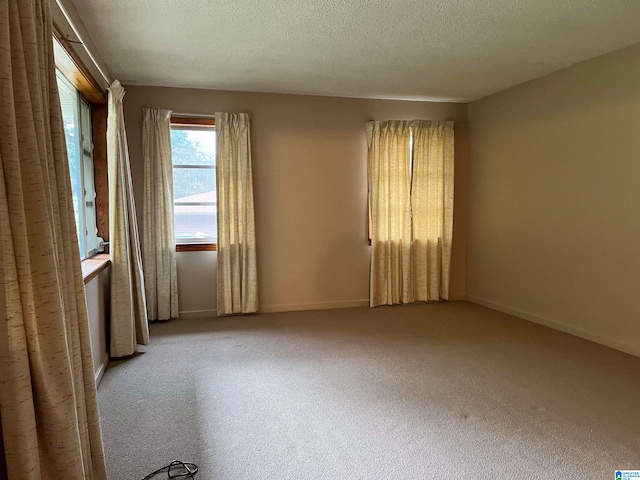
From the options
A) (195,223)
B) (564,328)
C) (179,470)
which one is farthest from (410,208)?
(179,470)

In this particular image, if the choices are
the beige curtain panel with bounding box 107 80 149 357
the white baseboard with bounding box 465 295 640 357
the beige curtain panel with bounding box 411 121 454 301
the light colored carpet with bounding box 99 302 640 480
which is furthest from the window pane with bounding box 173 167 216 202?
the white baseboard with bounding box 465 295 640 357

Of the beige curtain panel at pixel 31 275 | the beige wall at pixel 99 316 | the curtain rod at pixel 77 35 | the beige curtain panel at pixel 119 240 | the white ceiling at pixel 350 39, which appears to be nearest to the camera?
the beige curtain panel at pixel 31 275

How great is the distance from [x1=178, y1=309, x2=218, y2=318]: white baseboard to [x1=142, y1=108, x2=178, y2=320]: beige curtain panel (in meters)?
0.18

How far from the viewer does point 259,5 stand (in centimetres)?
246

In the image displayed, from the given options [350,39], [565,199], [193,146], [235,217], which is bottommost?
[235,217]

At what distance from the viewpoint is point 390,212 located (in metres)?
4.73

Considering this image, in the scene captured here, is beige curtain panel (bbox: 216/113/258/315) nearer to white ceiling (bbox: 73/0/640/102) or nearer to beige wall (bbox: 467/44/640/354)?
white ceiling (bbox: 73/0/640/102)

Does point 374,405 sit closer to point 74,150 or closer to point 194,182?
point 74,150

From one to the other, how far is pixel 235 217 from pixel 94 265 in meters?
1.59

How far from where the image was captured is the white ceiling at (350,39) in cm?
250

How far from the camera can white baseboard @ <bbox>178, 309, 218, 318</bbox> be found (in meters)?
4.37

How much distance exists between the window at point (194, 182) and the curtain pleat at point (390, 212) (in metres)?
1.72

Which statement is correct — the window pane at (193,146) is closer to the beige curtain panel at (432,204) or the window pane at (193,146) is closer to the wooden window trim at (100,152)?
the wooden window trim at (100,152)

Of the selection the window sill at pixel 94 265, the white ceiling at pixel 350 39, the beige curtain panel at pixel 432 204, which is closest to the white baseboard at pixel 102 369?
the window sill at pixel 94 265
